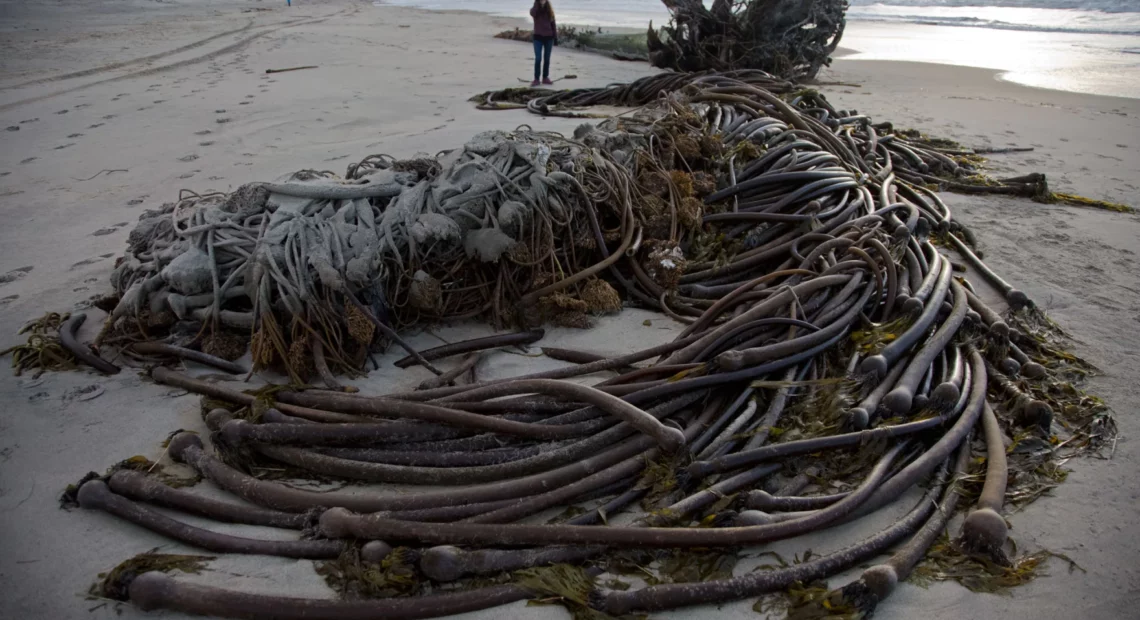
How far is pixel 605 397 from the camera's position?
2225 mm

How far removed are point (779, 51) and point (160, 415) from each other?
821 cm

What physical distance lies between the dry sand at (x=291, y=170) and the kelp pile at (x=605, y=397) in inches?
4.4

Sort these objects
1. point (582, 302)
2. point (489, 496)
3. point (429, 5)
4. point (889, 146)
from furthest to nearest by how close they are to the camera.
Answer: point (429, 5) → point (889, 146) → point (582, 302) → point (489, 496)

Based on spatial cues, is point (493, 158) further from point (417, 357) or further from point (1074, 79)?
point (1074, 79)

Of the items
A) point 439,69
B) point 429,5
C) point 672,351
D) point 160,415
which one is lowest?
point 160,415

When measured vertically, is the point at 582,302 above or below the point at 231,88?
below

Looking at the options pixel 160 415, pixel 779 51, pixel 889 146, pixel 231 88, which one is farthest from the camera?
pixel 779 51

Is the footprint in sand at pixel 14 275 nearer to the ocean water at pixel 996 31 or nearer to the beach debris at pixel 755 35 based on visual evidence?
the beach debris at pixel 755 35

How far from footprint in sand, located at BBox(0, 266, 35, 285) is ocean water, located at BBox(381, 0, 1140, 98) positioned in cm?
1080

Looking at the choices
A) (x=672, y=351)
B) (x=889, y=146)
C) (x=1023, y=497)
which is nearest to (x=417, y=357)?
(x=672, y=351)

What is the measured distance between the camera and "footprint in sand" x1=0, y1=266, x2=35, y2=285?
3486 millimetres

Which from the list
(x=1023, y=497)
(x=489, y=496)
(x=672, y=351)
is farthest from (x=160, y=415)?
(x=1023, y=497)

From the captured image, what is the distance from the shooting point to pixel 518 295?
3.17 meters

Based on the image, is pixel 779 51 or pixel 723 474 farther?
pixel 779 51
